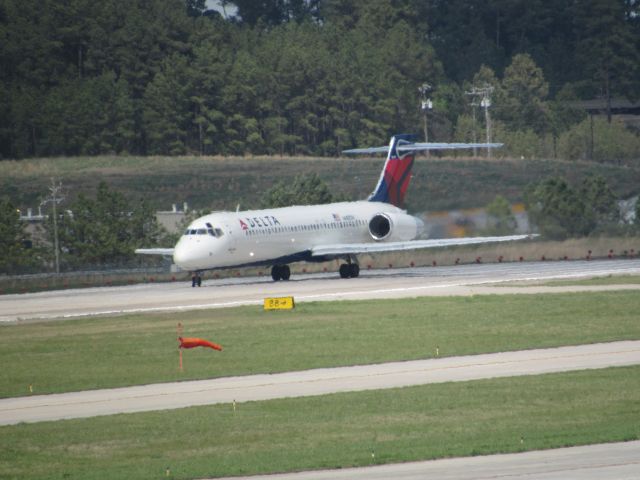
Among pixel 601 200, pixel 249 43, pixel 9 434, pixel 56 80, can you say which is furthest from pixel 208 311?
pixel 249 43

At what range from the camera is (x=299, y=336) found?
120ft

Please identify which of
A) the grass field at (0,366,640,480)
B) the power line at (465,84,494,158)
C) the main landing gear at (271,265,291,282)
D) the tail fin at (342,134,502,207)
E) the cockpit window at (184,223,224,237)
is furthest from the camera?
the power line at (465,84,494,158)

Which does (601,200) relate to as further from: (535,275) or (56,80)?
(56,80)

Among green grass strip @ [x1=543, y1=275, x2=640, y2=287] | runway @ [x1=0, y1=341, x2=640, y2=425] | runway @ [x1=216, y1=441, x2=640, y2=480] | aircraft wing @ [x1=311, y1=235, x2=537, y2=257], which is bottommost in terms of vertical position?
green grass strip @ [x1=543, y1=275, x2=640, y2=287]

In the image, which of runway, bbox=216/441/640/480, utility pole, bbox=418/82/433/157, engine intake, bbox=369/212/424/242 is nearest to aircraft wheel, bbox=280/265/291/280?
engine intake, bbox=369/212/424/242

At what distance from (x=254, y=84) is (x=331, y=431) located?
374ft

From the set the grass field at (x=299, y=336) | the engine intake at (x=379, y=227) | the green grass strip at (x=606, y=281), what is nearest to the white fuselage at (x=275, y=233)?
the engine intake at (x=379, y=227)

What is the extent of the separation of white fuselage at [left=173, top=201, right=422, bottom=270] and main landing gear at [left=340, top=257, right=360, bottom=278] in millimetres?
1233

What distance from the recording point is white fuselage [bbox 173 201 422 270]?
54375 millimetres

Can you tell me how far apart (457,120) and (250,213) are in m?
97.5

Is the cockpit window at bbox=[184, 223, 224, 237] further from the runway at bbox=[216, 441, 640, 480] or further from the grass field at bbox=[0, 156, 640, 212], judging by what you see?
the grass field at bbox=[0, 156, 640, 212]

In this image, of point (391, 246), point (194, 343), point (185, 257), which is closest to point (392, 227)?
point (391, 246)

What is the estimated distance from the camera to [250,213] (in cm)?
5759

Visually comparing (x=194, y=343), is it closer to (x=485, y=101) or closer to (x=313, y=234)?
(x=313, y=234)
